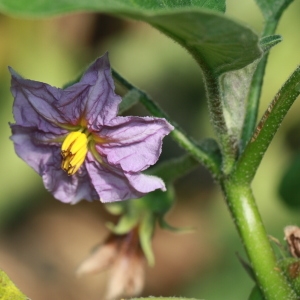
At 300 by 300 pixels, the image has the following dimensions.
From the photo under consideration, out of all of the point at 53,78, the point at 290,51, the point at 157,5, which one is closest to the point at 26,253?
the point at 53,78

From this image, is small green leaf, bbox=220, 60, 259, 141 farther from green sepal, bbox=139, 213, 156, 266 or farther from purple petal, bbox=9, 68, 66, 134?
green sepal, bbox=139, 213, 156, 266

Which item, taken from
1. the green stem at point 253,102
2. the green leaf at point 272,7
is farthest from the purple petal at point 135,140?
the green leaf at point 272,7

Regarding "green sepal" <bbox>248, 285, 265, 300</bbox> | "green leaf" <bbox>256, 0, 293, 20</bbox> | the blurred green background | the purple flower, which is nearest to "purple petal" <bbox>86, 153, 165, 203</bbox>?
the purple flower

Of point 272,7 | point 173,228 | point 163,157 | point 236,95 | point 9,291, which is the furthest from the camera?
point 163,157

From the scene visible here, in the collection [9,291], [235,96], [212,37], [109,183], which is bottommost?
[9,291]

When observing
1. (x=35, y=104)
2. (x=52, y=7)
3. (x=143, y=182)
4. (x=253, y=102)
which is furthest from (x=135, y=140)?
(x=52, y=7)

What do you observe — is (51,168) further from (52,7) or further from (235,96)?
(52,7)
